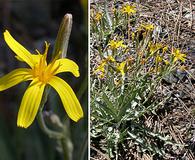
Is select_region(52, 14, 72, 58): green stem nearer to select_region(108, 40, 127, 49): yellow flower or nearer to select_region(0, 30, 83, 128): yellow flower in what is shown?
select_region(0, 30, 83, 128): yellow flower

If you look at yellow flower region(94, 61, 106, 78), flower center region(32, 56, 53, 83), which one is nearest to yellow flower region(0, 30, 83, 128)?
flower center region(32, 56, 53, 83)

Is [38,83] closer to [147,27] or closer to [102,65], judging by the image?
[102,65]

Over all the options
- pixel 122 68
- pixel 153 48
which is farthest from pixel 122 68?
pixel 153 48

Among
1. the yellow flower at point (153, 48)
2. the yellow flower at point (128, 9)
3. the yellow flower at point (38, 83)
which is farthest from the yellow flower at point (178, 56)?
the yellow flower at point (38, 83)

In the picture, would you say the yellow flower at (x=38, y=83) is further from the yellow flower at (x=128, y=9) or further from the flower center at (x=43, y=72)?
the yellow flower at (x=128, y=9)

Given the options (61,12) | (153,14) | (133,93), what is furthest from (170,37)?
(61,12)

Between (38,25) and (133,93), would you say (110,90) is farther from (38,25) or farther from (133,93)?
(38,25)
